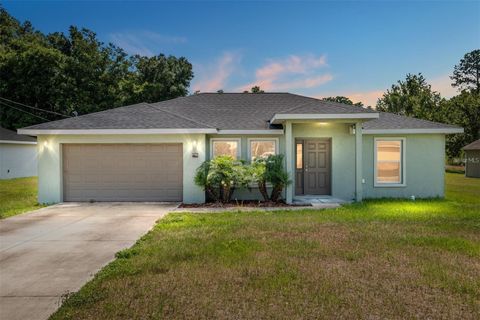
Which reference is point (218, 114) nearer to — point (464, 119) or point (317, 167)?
point (317, 167)

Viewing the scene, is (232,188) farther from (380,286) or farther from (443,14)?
→ (443,14)

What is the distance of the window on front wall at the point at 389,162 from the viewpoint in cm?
1261

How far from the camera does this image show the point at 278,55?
19609 millimetres

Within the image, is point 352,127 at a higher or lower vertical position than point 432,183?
higher

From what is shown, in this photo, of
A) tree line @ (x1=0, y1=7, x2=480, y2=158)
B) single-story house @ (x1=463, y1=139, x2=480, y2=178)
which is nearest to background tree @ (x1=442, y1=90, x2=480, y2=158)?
tree line @ (x1=0, y1=7, x2=480, y2=158)

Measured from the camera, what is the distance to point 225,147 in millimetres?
12375

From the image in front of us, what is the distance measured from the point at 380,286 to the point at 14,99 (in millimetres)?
36233

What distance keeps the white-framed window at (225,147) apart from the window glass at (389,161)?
5335 mm

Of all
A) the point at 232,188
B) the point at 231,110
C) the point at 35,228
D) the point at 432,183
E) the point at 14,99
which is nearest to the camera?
the point at 35,228

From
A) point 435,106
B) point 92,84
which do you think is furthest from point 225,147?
point 435,106

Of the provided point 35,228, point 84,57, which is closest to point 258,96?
point 35,228

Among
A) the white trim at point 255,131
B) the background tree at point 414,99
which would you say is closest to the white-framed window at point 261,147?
the white trim at point 255,131

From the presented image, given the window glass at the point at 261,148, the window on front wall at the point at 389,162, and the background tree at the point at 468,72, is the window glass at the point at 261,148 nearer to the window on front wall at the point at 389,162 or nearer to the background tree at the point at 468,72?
the window on front wall at the point at 389,162

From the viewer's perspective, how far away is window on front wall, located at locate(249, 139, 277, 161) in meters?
12.3
